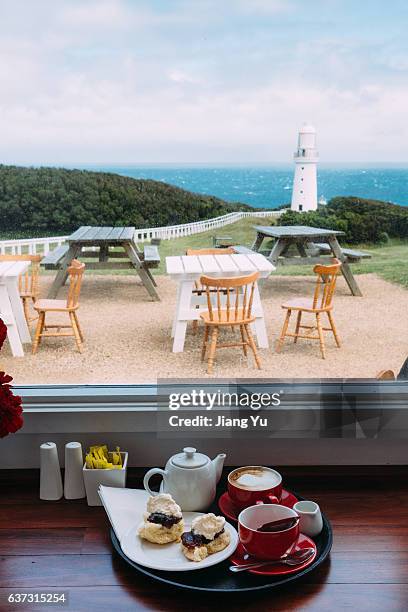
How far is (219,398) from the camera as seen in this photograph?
4.54 feet

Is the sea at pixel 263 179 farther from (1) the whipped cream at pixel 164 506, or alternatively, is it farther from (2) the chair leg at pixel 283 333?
(1) the whipped cream at pixel 164 506

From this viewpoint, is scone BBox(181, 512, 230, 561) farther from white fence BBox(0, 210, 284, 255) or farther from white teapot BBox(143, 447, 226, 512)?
white fence BBox(0, 210, 284, 255)

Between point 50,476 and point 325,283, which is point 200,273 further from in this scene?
point 50,476

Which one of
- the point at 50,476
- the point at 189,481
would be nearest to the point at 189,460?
the point at 189,481

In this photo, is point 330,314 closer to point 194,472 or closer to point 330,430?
point 330,430

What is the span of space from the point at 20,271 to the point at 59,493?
2.90 ft

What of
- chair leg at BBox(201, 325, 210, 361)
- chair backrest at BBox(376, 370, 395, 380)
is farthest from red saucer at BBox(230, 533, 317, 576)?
chair leg at BBox(201, 325, 210, 361)

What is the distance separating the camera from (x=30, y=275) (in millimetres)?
1932

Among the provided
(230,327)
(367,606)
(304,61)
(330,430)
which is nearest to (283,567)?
(367,606)

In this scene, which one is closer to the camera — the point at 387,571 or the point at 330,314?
the point at 387,571

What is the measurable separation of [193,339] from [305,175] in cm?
60

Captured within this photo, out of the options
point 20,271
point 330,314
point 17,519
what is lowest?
point 17,519

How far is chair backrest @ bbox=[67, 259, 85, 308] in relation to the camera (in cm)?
195

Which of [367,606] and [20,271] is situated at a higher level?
[20,271]
